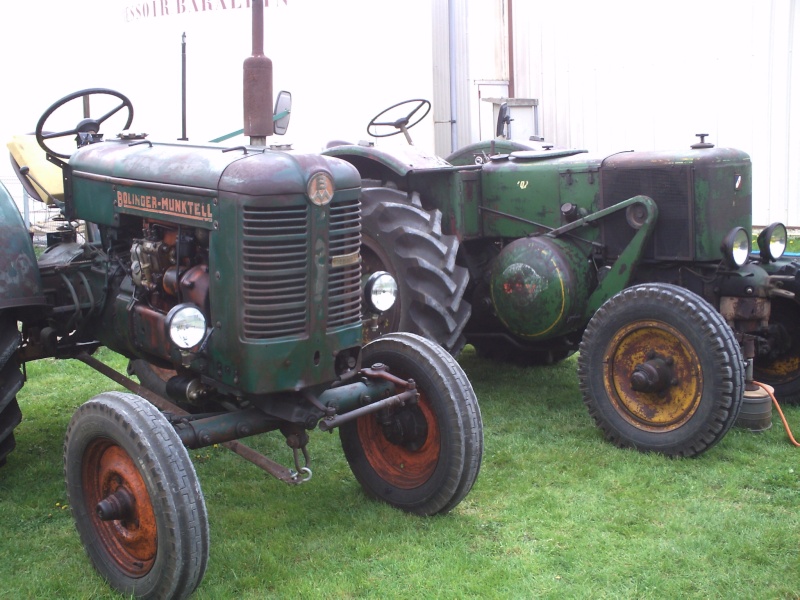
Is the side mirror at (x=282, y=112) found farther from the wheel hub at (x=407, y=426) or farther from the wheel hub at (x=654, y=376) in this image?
the wheel hub at (x=654, y=376)

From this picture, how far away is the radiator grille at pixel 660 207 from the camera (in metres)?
5.08

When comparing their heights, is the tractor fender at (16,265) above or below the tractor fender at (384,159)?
below

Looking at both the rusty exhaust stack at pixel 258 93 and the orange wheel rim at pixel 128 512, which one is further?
the rusty exhaust stack at pixel 258 93

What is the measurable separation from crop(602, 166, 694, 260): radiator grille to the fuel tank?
0.85 feet

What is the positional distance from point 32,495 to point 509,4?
32.7 ft

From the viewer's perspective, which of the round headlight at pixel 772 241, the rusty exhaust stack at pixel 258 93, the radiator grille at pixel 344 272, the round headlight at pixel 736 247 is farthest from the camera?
the round headlight at pixel 772 241

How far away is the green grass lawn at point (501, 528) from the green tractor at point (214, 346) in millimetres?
251

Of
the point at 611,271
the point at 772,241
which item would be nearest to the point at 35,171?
the point at 611,271

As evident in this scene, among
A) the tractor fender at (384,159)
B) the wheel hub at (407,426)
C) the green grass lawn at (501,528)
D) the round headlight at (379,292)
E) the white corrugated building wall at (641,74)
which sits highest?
the white corrugated building wall at (641,74)

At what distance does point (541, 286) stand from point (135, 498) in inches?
111

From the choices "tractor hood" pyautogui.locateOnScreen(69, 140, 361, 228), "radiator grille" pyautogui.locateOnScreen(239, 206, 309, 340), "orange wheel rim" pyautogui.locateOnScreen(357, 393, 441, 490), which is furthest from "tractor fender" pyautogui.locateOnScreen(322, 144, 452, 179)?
"radiator grille" pyautogui.locateOnScreen(239, 206, 309, 340)

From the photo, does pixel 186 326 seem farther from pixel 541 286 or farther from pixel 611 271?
pixel 611 271

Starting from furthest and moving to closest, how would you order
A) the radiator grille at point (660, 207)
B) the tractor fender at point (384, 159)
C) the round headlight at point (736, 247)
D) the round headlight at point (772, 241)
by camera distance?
the tractor fender at point (384, 159), the round headlight at point (772, 241), the radiator grille at point (660, 207), the round headlight at point (736, 247)

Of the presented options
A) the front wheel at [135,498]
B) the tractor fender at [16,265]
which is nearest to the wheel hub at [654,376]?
the front wheel at [135,498]
